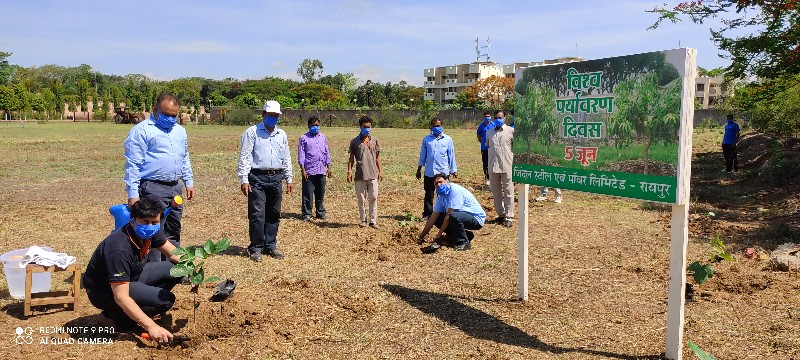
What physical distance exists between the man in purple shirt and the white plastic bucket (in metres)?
4.80

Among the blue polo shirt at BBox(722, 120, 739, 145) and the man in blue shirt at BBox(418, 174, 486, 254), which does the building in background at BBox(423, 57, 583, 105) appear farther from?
the man in blue shirt at BBox(418, 174, 486, 254)

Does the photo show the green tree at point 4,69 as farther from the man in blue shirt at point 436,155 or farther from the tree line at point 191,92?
the man in blue shirt at point 436,155

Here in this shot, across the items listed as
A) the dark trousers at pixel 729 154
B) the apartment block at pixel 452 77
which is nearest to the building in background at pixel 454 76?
the apartment block at pixel 452 77

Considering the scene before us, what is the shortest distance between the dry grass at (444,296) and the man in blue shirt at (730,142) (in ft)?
22.4

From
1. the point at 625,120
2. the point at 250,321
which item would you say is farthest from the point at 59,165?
the point at 625,120

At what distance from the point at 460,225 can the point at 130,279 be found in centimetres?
415

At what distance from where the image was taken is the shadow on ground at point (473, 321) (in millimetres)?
4410

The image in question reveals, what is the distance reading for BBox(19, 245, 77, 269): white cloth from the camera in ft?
15.8

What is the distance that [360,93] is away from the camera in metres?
87.2

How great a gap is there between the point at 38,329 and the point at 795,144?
19270 mm

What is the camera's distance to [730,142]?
15914 millimetres

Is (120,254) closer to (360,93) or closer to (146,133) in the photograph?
(146,133)

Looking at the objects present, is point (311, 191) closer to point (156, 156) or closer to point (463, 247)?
point (463, 247)

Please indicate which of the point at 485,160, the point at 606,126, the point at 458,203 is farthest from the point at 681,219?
the point at 485,160
